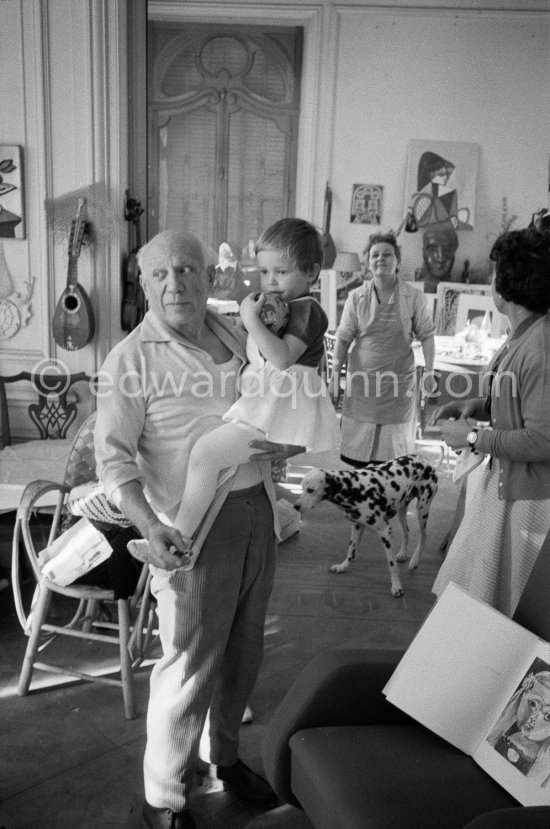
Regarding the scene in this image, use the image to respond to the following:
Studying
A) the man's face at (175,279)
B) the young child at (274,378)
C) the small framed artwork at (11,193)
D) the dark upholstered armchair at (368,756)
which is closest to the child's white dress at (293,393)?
the young child at (274,378)

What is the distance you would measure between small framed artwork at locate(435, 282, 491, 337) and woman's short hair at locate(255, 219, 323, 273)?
769cm

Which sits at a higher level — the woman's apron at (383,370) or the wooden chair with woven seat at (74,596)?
the woman's apron at (383,370)

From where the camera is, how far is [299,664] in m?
3.40

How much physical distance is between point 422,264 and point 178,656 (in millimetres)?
8484

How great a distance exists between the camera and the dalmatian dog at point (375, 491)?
412 centimetres

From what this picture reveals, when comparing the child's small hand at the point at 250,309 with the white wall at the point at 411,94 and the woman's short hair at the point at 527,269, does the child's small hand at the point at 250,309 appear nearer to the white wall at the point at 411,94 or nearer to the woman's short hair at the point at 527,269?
the woman's short hair at the point at 527,269

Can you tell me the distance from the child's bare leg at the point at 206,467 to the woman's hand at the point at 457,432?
1.02 m

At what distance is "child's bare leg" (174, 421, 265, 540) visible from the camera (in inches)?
79.4

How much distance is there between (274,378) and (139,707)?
5.37 feet

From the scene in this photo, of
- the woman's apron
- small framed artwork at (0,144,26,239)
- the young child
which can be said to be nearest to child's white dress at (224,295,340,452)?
the young child

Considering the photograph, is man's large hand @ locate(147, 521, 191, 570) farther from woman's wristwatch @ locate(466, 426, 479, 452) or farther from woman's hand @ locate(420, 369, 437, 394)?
woman's hand @ locate(420, 369, 437, 394)

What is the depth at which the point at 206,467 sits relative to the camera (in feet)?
6.59

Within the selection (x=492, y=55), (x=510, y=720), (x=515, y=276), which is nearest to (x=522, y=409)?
(x=515, y=276)

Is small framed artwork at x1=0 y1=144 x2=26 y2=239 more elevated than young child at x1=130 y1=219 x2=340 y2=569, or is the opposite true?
small framed artwork at x1=0 y1=144 x2=26 y2=239
